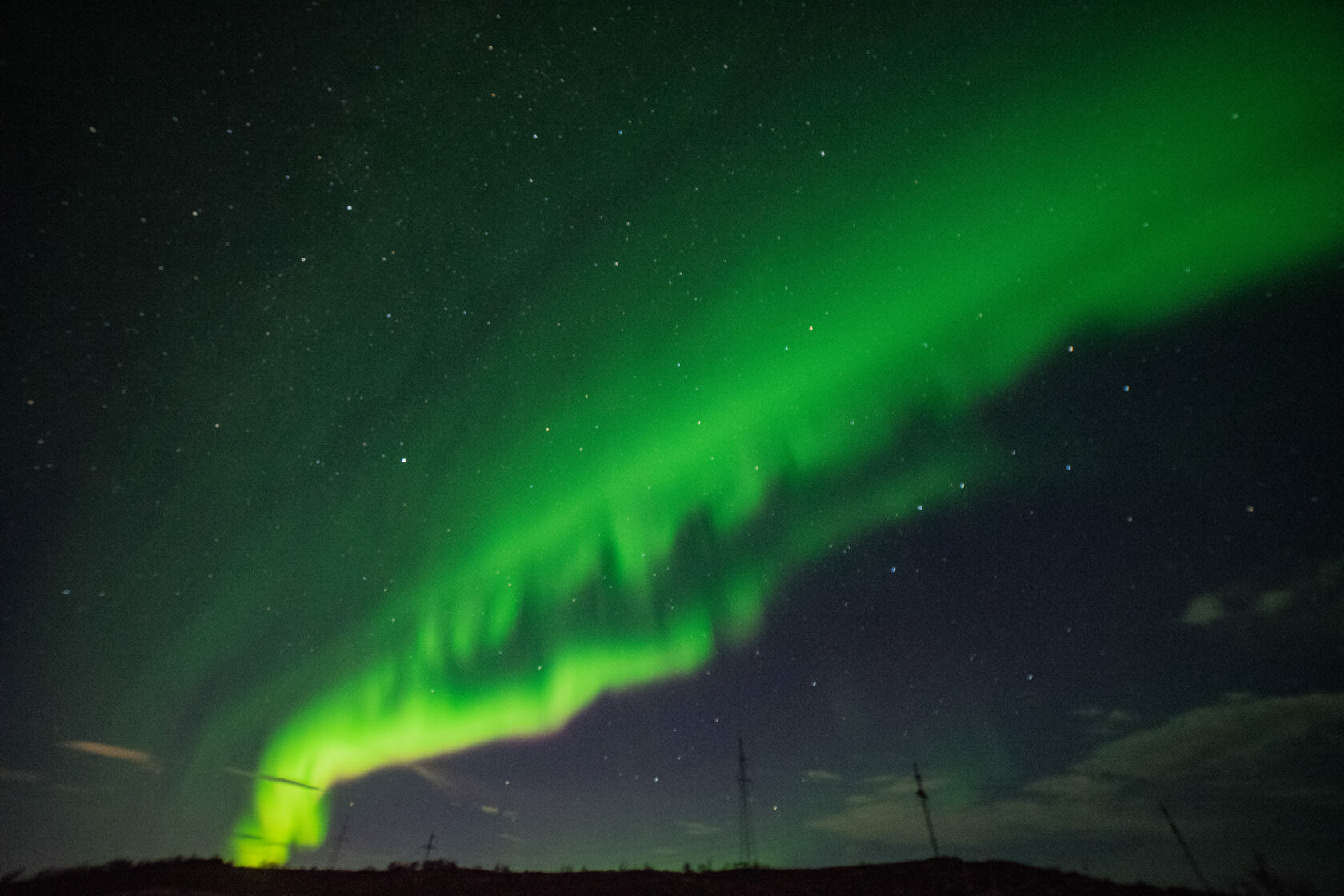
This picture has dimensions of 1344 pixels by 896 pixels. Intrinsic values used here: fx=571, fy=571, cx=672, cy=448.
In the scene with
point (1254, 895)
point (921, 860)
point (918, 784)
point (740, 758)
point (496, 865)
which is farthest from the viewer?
point (1254, 895)

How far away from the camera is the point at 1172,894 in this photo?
54.4 feet

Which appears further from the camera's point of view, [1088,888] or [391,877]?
[391,877]

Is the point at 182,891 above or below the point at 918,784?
below

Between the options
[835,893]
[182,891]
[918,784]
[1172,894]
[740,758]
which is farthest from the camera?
[740,758]

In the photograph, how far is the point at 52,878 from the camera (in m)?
25.0

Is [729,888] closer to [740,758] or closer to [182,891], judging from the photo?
[182,891]

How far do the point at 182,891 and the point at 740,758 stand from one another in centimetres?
3217

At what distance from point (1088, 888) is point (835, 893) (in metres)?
A: 7.22

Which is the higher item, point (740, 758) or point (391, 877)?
point (740, 758)

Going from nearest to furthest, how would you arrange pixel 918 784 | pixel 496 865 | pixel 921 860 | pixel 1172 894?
1. pixel 1172 894
2. pixel 921 860
3. pixel 496 865
4. pixel 918 784

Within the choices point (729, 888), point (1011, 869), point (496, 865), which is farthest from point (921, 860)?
point (496, 865)

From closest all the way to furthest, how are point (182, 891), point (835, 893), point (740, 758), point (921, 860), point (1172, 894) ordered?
1. point (1172, 894)
2. point (835, 893)
3. point (921, 860)
4. point (182, 891)
5. point (740, 758)

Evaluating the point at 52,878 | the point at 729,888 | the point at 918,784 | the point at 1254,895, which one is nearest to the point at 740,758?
the point at 918,784

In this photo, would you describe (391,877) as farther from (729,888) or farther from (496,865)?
(729,888)
